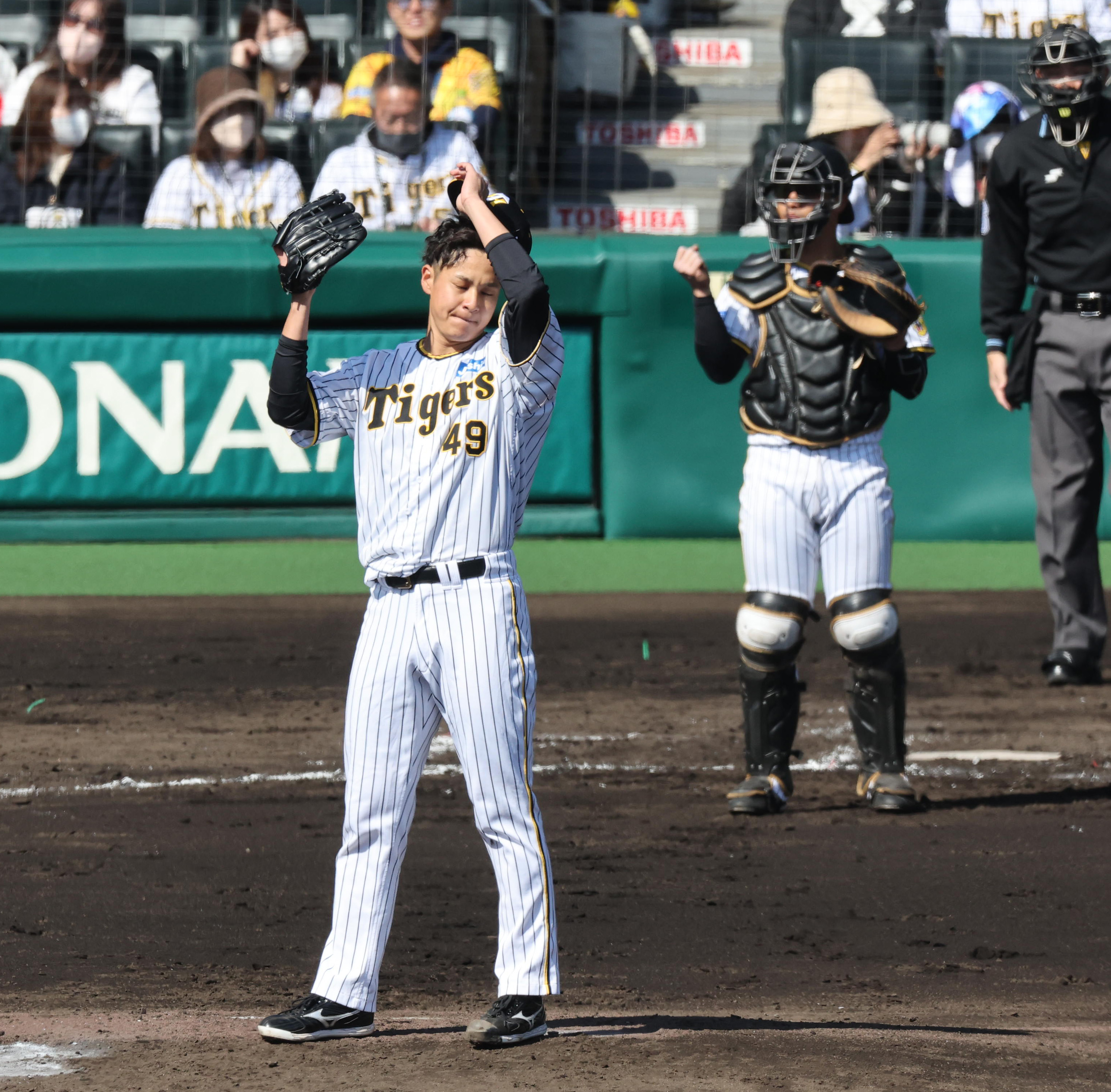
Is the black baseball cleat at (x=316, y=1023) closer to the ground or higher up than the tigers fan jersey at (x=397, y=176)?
closer to the ground

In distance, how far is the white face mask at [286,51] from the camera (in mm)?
10266

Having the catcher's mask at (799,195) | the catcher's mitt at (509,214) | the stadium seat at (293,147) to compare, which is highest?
the stadium seat at (293,147)

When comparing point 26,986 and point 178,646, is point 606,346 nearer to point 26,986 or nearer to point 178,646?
point 178,646

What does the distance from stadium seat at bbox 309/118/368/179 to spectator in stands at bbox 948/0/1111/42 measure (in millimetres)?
3590

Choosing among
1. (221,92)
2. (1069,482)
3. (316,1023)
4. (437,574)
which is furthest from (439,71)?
(316,1023)

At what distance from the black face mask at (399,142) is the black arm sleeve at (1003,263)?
3373 mm

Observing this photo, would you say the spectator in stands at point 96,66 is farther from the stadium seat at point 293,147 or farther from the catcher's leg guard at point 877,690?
the catcher's leg guard at point 877,690

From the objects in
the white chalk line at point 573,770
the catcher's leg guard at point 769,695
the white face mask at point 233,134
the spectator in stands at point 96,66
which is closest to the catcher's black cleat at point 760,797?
the catcher's leg guard at point 769,695

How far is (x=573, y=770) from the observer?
6.16 m

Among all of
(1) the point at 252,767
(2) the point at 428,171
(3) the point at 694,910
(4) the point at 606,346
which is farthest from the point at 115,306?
(3) the point at 694,910

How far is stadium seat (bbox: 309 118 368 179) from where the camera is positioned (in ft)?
32.4

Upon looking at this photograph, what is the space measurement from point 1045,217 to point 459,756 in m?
4.75

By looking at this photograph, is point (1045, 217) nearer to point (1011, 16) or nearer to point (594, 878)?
point (594, 878)

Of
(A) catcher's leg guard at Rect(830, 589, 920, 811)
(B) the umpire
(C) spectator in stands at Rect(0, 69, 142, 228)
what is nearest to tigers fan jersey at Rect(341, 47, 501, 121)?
(C) spectator in stands at Rect(0, 69, 142, 228)
